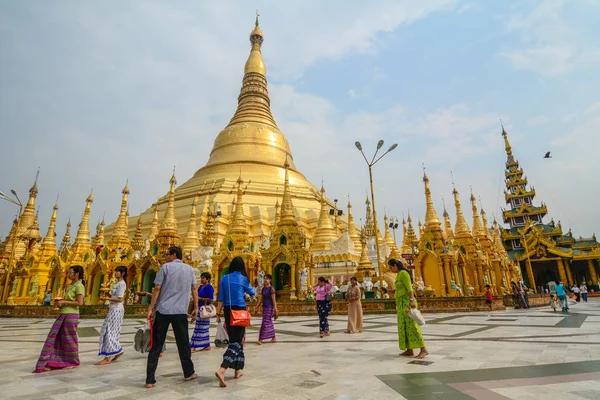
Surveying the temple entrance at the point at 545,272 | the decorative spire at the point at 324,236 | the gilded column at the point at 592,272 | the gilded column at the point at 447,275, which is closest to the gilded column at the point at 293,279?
the decorative spire at the point at 324,236

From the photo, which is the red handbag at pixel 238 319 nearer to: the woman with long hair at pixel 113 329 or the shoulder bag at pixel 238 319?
the shoulder bag at pixel 238 319

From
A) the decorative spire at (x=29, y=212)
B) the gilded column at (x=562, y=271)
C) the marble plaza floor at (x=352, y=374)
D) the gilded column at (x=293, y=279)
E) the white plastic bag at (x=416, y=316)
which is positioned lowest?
the marble plaza floor at (x=352, y=374)

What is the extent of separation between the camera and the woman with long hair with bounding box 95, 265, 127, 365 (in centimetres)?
568

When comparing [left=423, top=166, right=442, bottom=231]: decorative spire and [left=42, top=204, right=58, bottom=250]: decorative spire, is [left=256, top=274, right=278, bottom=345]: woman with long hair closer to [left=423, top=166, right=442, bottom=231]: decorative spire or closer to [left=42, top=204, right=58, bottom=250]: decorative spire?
[left=423, top=166, right=442, bottom=231]: decorative spire

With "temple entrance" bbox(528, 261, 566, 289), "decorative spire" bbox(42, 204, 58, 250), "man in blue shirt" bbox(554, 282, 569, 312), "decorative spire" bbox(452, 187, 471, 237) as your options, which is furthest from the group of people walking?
"temple entrance" bbox(528, 261, 566, 289)

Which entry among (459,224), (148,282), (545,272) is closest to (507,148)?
(545,272)

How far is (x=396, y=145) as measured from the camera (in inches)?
655

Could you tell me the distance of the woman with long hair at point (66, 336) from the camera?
510 cm

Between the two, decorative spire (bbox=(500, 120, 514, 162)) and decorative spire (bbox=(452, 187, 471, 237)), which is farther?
decorative spire (bbox=(500, 120, 514, 162))

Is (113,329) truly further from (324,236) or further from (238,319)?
(324,236)

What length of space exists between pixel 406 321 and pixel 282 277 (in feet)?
54.9

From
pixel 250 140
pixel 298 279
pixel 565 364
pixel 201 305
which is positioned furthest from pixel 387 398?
pixel 250 140

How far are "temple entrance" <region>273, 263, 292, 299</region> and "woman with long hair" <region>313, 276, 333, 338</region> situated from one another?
1195cm

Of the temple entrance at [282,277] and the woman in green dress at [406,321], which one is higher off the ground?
the temple entrance at [282,277]
